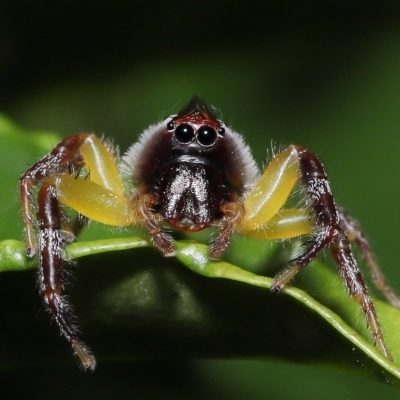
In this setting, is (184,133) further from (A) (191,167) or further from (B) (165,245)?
(B) (165,245)

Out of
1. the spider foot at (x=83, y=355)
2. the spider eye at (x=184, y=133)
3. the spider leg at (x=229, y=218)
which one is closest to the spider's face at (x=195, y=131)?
the spider eye at (x=184, y=133)

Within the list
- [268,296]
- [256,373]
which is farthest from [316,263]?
[268,296]

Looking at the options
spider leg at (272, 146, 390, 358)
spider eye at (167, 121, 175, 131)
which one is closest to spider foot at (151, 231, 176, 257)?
spider leg at (272, 146, 390, 358)

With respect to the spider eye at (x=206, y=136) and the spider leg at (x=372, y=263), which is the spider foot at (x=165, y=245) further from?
the spider leg at (x=372, y=263)

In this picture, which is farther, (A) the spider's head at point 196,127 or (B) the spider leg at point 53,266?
(A) the spider's head at point 196,127

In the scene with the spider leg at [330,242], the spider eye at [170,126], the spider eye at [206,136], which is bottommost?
the spider leg at [330,242]

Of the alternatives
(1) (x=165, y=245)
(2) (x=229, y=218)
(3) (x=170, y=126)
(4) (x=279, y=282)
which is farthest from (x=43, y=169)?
(4) (x=279, y=282)

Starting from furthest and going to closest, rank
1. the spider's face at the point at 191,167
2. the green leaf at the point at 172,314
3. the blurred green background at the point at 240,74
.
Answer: the blurred green background at the point at 240,74 → the spider's face at the point at 191,167 → the green leaf at the point at 172,314
